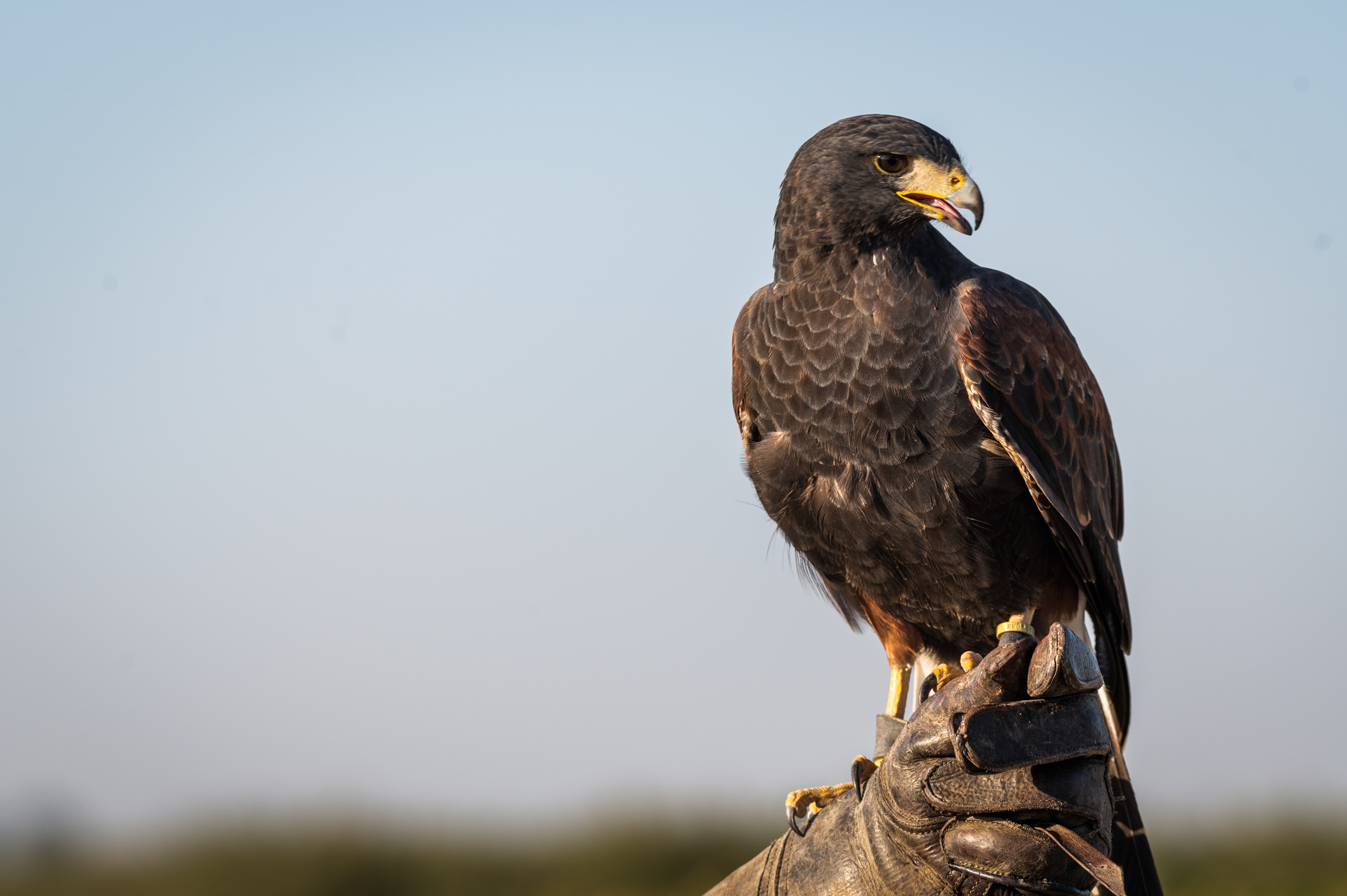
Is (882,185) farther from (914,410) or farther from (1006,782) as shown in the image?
(1006,782)

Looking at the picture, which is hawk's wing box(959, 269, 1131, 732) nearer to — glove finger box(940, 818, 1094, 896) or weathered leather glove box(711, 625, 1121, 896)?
weathered leather glove box(711, 625, 1121, 896)

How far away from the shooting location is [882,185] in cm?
384

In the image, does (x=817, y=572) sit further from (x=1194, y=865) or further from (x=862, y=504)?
(x=1194, y=865)

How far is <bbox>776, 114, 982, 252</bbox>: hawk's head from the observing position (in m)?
3.77

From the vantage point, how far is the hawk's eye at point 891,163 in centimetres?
386

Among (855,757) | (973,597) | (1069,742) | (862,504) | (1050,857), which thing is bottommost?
(1050,857)

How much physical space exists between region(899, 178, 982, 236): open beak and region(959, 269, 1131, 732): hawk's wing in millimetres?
308

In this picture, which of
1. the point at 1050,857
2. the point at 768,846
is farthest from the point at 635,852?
the point at 1050,857

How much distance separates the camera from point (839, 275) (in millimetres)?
3820

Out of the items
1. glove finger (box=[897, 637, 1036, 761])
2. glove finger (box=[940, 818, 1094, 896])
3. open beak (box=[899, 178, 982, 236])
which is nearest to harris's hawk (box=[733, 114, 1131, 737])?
open beak (box=[899, 178, 982, 236])

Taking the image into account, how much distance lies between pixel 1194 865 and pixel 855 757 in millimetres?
7022

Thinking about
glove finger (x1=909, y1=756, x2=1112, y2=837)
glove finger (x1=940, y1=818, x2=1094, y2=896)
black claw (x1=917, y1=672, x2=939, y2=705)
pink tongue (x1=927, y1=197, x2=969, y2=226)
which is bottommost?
glove finger (x1=940, y1=818, x2=1094, y2=896)

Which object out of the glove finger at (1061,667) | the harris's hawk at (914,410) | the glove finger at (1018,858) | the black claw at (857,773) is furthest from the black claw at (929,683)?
the glove finger at (1061,667)

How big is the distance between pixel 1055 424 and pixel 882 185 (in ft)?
4.15
